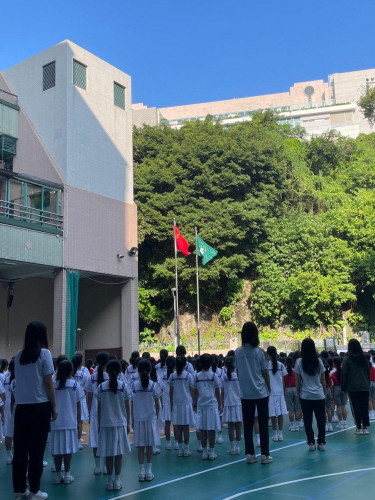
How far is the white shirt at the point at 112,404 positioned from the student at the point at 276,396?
3.43 meters

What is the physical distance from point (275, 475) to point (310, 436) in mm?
1617

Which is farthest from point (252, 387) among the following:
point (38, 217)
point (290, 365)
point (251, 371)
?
point (38, 217)

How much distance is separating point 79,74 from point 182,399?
17493 mm

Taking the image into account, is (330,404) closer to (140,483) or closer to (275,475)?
(275,475)

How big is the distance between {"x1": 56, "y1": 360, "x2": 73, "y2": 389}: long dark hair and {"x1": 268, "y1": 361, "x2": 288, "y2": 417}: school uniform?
12.3 feet

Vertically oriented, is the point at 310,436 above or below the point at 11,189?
below

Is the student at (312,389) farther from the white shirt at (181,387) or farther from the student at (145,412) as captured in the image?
the student at (145,412)

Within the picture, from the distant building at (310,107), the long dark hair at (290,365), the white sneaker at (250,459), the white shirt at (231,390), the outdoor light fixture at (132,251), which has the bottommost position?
the white sneaker at (250,459)

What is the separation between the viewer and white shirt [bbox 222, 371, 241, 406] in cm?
874

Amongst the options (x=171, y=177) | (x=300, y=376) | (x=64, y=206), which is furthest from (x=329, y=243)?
(x=300, y=376)

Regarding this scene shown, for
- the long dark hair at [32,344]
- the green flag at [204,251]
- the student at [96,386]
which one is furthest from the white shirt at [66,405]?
the green flag at [204,251]

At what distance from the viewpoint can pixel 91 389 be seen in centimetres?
779

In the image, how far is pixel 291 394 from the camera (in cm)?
1044

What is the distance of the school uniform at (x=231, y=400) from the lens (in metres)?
8.59
